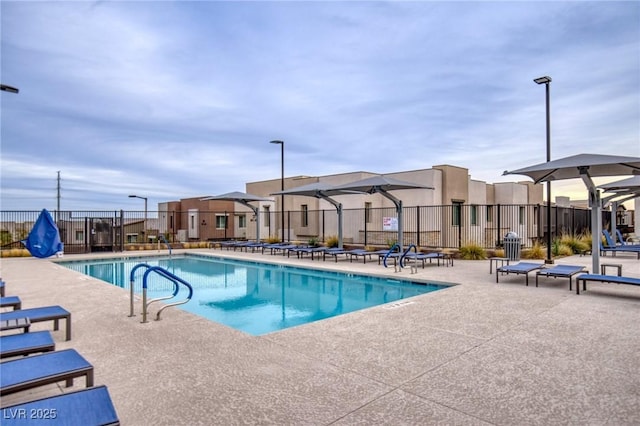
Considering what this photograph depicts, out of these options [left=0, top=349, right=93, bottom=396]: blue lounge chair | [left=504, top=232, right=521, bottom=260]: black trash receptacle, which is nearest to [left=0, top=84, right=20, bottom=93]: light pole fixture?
[left=0, top=349, right=93, bottom=396]: blue lounge chair

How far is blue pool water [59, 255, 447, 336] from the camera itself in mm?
7289

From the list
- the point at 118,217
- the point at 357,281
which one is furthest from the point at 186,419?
the point at 118,217

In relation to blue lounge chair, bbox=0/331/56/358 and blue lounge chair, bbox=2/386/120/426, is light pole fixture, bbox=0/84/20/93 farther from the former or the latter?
blue lounge chair, bbox=2/386/120/426

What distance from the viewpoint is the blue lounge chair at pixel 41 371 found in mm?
2478

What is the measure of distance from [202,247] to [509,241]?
Result: 1623 centimetres

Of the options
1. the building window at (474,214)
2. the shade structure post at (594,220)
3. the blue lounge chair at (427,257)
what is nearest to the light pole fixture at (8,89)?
the blue lounge chair at (427,257)

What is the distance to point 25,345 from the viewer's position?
130 inches

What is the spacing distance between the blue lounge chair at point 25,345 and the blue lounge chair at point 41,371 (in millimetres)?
407

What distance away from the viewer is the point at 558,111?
13.1 metres

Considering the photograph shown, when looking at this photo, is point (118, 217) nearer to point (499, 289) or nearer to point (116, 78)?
point (116, 78)

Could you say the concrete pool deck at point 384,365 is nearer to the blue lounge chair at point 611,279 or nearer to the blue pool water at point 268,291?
the blue lounge chair at point 611,279

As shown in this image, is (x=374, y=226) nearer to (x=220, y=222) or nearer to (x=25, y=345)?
(x=220, y=222)

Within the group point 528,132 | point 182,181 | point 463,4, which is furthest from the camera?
point 182,181

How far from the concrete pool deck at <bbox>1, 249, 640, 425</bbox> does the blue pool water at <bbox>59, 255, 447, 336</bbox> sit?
5.34 feet
